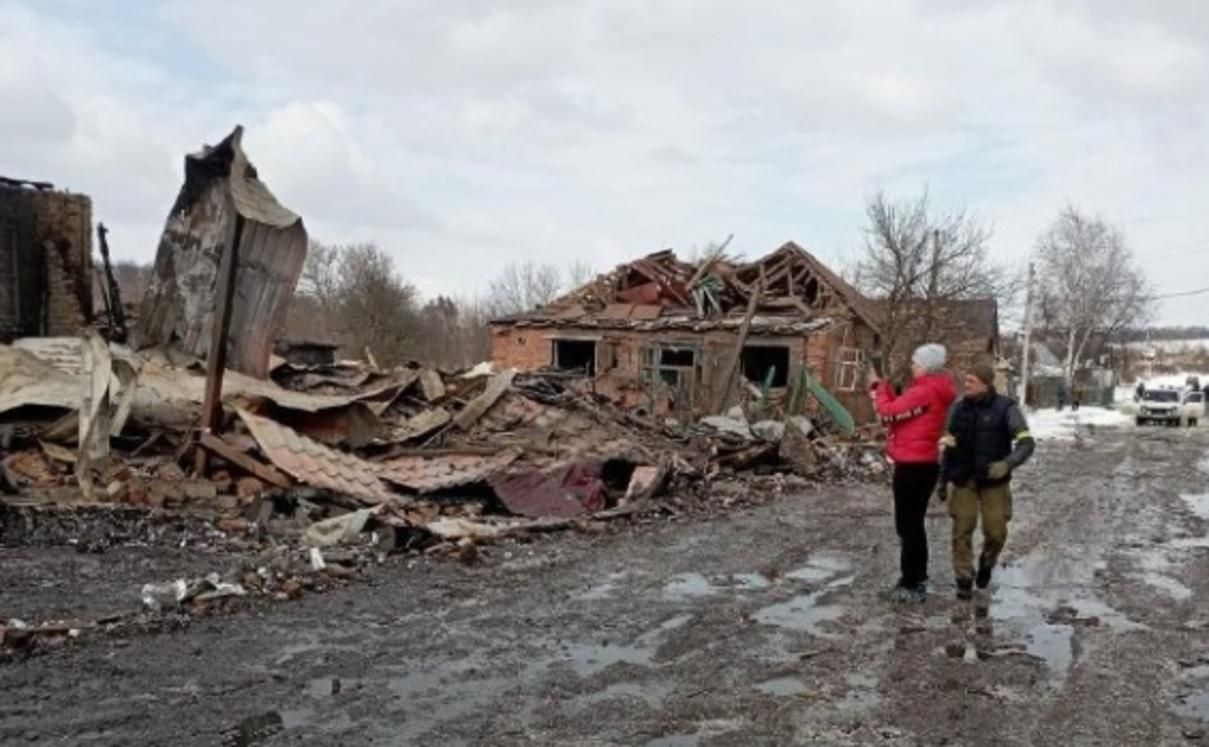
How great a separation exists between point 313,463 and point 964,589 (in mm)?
6621

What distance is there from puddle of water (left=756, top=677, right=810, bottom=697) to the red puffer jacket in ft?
8.39

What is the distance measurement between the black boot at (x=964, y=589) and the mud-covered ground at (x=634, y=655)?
0.26 feet

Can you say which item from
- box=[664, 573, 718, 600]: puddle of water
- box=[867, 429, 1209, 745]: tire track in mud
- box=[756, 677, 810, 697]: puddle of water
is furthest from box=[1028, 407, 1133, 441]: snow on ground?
box=[756, 677, 810, 697]: puddle of water

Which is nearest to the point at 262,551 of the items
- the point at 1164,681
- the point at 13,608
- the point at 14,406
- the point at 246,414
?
the point at 13,608

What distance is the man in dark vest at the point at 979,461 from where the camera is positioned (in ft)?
24.0

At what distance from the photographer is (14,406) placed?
35.0ft

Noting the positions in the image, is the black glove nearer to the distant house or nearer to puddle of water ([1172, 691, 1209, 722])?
puddle of water ([1172, 691, 1209, 722])

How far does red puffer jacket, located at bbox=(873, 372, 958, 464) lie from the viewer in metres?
7.38

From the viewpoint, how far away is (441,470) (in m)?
11.7

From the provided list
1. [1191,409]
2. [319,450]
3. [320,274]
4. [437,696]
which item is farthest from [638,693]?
[320,274]

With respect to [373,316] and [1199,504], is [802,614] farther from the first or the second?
[373,316]

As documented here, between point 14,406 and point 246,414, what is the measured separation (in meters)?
2.38

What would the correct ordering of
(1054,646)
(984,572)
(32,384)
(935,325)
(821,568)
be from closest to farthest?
1. (1054,646)
2. (984,572)
3. (821,568)
4. (32,384)
5. (935,325)

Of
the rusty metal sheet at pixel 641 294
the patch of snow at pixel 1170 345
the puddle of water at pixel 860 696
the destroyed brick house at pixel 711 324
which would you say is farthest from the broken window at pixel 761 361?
the patch of snow at pixel 1170 345
